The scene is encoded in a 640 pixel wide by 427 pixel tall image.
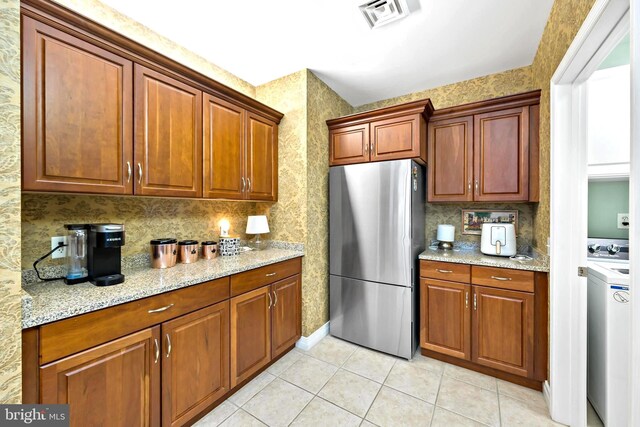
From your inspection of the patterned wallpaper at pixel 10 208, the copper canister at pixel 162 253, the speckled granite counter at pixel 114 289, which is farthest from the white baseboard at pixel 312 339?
the patterned wallpaper at pixel 10 208

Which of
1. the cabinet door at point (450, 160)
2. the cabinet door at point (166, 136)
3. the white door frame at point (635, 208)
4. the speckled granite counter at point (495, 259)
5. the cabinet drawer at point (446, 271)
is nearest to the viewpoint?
the white door frame at point (635, 208)

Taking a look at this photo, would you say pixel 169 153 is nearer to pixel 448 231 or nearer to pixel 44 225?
pixel 44 225

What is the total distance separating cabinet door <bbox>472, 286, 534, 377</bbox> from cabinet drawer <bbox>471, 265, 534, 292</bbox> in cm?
4

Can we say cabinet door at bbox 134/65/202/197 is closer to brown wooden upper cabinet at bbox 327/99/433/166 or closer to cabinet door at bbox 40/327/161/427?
cabinet door at bbox 40/327/161/427

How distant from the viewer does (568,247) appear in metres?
1.52

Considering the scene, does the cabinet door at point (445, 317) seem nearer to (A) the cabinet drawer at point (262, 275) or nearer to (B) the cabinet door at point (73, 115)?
(A) the cabinet drawer at point (262, 275)

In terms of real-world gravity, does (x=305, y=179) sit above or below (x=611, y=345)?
above

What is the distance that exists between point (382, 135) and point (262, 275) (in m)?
1.65

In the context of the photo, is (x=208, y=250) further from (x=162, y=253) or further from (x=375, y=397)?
(x=375, y=397)

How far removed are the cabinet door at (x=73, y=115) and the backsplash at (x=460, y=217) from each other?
269cm

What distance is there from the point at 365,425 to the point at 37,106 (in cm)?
243

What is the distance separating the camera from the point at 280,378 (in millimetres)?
1973

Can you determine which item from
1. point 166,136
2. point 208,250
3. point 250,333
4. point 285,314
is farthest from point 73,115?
point 285,314

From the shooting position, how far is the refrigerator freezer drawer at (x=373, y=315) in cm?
220
